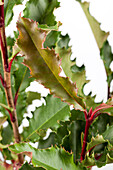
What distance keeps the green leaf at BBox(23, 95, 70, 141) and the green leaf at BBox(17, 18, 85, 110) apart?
11 cm

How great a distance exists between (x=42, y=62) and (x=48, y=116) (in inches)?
7.7

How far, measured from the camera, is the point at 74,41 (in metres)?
1.23

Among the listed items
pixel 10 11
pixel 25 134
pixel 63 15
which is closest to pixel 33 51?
pixel 10 11

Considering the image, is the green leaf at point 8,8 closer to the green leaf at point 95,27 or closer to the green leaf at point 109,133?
the green leaf at point 95,27

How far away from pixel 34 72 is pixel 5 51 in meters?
0.09

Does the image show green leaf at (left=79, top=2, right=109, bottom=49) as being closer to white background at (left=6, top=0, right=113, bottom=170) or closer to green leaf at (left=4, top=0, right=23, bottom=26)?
green leaf at (left=4, top=0, right=23, bottom=26)

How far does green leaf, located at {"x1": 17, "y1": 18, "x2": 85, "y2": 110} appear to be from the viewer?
31 cm

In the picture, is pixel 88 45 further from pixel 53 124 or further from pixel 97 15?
pixel 53 124

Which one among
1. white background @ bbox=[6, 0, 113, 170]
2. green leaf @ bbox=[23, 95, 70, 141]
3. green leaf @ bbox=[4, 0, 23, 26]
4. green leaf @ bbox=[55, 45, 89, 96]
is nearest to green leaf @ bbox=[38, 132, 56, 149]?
green leaf @ bbox=[23, 95, 70, 141]

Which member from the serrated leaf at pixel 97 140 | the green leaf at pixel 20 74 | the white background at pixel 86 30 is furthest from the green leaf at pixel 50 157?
the white background at pixel 86 30

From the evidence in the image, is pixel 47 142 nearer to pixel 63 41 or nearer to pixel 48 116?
pixel 48 116

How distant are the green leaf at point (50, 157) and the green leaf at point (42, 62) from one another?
0.24ft

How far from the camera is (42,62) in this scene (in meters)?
0.33

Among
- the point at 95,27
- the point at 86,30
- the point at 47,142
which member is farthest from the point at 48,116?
the point at 86,30
